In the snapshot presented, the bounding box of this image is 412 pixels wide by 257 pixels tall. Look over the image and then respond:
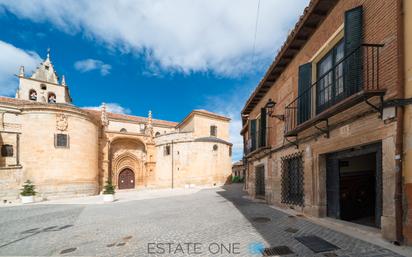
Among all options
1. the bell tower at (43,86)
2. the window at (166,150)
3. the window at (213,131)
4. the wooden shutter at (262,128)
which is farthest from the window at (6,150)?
the window at (213,131)

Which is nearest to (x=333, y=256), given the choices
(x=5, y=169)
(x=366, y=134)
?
(x=366, y=134)

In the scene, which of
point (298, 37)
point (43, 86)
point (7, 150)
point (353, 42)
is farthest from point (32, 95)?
point (353, 42)

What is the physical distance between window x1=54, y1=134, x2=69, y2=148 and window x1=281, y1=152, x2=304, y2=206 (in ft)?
64.0

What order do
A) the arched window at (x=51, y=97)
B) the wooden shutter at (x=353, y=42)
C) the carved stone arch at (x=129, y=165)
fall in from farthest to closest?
the arched window at (x=51, y=97)
the carved stone arch at (x=129, y=165)
the wooden shutter at (x=353, y=42)

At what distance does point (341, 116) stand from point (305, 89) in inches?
78.0

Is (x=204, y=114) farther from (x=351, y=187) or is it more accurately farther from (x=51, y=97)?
(x=351, y=187)

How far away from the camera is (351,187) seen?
6898 mm

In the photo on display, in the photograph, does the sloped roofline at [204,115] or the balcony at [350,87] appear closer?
the balcony at [350,87]

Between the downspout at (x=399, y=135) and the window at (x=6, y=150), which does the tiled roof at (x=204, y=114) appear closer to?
the window at (x=6, y=150)

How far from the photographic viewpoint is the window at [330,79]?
5949mm

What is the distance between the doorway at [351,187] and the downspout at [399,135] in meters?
1.81

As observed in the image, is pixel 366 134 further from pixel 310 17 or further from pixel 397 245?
pixel 310 17

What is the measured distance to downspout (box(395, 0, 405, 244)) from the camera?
12.9ft

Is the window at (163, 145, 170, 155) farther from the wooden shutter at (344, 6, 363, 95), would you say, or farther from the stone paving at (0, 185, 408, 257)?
the wooden shutter at (344, 6, 363, 95)
